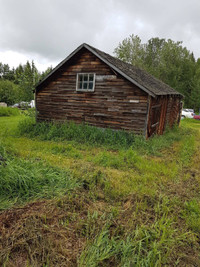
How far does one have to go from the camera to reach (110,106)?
9891 mm

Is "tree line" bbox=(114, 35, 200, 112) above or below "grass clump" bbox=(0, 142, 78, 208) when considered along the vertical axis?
above

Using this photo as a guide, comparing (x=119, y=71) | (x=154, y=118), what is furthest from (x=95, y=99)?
(x=154, y=118)

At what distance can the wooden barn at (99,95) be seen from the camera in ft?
30.1

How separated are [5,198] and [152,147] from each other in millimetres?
6349

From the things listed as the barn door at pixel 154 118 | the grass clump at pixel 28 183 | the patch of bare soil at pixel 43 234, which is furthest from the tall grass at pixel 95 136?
the patch of bare soil at pixel 43 234

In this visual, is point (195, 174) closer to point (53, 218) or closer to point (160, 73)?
point (53, 218)

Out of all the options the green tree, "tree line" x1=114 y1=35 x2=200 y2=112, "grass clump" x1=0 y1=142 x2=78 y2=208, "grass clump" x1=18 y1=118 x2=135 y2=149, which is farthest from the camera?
"tree line" x1=114 y1=35 x2=200 y2=112

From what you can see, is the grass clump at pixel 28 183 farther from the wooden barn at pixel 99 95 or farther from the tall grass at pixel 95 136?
the wooden barn at pixel 99 95

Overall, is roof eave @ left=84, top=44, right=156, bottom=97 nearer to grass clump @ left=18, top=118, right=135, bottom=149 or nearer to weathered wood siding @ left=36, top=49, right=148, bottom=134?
weathered wood siding @ left=36, top=49, right=148, bottom=134

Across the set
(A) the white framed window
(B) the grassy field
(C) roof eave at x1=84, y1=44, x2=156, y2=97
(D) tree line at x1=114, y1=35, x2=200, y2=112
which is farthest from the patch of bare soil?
(D) tree line at x1=114, y1=35, x2=200, y2=112

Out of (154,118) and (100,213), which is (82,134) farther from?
(100,213)

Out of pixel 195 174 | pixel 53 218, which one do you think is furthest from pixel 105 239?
pixel 195 174

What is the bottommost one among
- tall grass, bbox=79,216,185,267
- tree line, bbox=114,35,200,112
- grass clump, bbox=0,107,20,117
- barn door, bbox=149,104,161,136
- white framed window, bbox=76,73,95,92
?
tall grass, bbox=79,216,185,267

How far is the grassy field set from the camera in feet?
8.98
